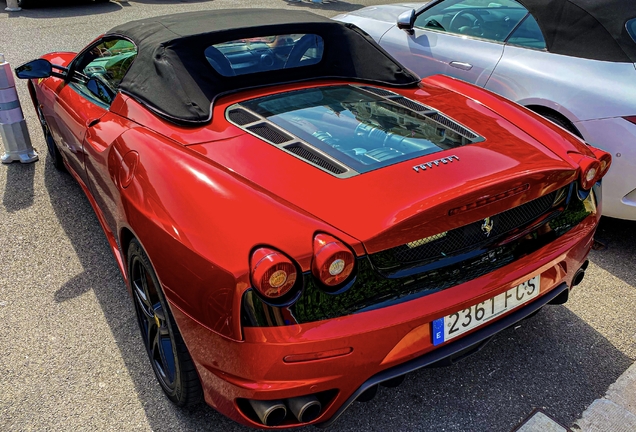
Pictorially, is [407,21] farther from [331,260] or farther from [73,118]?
[331,260]

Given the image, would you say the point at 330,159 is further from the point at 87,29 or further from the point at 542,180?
the point at 87,29

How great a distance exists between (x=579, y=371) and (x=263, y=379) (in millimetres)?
1624

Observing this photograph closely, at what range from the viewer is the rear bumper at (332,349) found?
1.78m

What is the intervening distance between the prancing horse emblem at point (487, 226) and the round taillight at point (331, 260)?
1.88 ft

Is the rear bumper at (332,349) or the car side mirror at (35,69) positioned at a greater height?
the car side mirror at (35,69)

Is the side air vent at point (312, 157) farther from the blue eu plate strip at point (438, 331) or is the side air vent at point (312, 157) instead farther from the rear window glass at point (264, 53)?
the rear window glass at point (264, 53)

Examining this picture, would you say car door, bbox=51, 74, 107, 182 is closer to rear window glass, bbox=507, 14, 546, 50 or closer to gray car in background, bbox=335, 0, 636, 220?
gray car in background, bbox=335, 0, 636, 220

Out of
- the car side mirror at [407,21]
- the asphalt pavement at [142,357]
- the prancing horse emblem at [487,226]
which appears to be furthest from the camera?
the car side mirror at [407,21]

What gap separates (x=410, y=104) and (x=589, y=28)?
5.87 feet

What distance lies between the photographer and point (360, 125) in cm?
249

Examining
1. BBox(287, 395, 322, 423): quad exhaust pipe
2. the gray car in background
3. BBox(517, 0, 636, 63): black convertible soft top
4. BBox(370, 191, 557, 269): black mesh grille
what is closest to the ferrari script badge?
BBox(370, 191, 557, 269): black mesh grille

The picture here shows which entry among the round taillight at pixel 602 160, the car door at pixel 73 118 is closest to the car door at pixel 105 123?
the car door at pixel 73 118

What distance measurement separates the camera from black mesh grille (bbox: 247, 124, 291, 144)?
2.32 meters

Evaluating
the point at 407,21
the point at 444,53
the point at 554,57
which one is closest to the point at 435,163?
the point at 554,57
